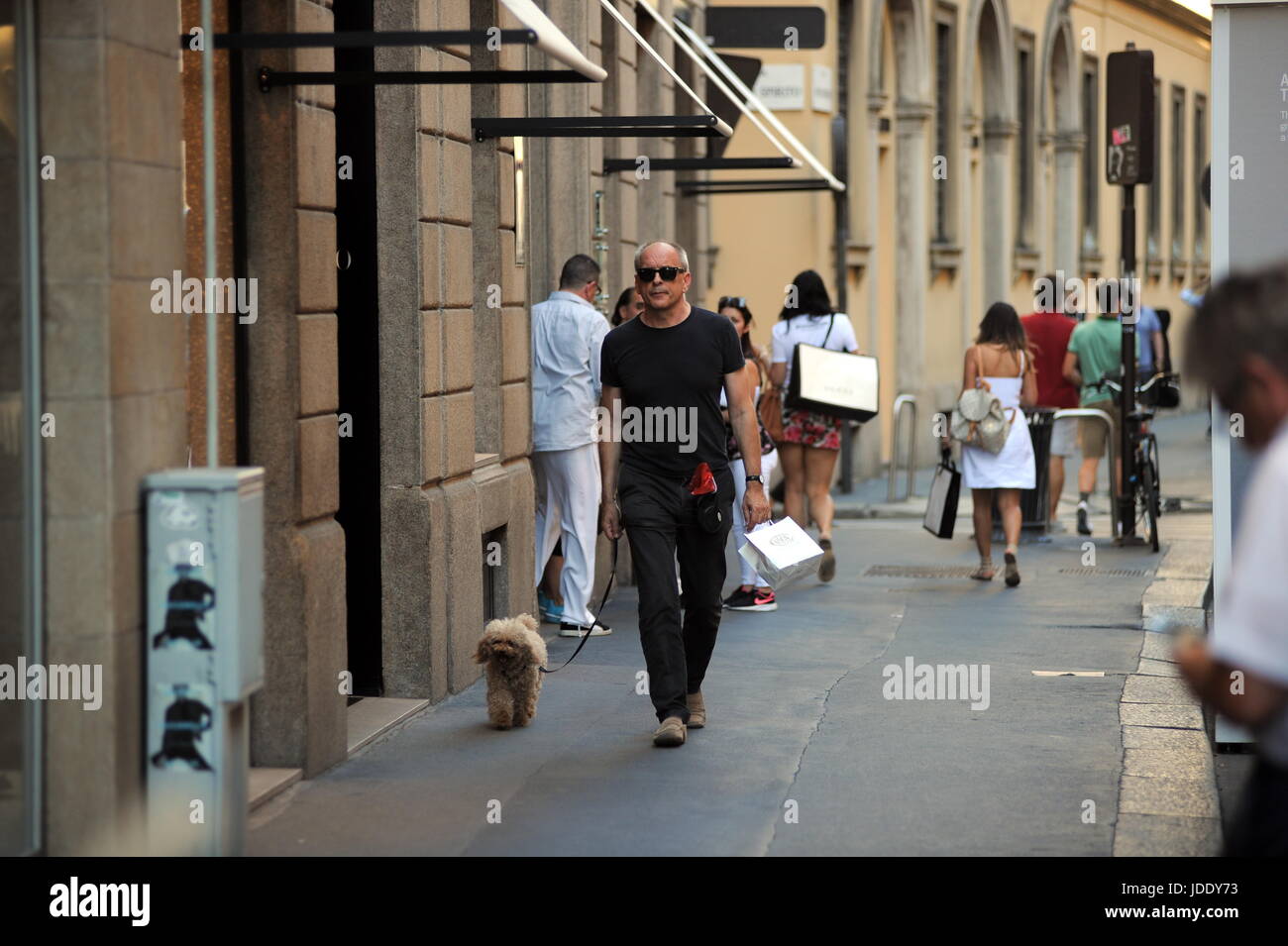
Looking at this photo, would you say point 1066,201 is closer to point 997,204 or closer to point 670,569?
point 997,204

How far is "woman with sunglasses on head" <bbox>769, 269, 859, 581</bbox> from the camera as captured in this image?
1361cm

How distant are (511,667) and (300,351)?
171 centimetres

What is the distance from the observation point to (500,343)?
1069 cm

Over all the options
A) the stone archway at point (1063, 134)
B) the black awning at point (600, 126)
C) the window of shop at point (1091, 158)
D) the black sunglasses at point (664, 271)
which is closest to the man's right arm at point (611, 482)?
the black sunglasses at point (664, 271)

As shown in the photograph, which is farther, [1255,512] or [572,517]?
[572,517]

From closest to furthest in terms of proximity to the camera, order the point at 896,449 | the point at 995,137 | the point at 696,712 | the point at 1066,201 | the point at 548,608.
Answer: the point at 696,712 → the point at 548,608 → the point at 896,449 → the point at 995,137 → the point at 1066,201

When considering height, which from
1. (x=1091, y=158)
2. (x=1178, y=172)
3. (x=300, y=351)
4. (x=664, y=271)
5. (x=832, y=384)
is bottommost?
(x=832, y=384)

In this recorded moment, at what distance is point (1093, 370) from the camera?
17281mm

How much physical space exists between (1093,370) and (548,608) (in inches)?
288

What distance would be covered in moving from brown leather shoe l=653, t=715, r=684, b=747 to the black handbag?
19.9ft
